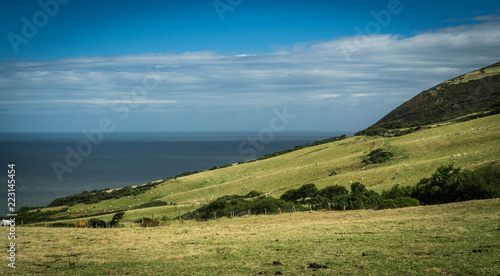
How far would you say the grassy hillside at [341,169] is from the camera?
143 feet

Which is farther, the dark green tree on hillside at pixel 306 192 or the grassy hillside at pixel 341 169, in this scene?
the grassy hillside at pixel 341 169

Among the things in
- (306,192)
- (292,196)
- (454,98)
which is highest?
(454,98)

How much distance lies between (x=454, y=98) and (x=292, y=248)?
122 meters

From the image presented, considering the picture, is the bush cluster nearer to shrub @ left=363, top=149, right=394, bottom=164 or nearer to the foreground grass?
the foreground grass

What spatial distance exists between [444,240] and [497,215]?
7.19m

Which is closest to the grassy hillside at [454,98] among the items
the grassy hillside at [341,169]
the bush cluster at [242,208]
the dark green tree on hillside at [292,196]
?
the grassy hillside at [341,169]

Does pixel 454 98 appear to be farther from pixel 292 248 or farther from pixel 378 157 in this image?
pixel 292 248

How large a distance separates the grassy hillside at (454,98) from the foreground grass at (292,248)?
271 feet

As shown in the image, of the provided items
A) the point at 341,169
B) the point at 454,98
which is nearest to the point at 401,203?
the point at 341,169

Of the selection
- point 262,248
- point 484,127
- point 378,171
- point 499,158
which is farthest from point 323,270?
point 484,127

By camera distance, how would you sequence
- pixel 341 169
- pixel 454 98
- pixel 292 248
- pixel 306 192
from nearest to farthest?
pixel 292 248
pixel 306 192
pixel 341 169
pixel 454 98

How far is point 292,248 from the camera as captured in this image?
56.9 feet

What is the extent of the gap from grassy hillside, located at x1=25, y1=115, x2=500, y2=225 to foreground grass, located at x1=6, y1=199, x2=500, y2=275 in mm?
18758

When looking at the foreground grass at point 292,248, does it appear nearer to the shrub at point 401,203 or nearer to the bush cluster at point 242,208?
the shrub at point 401,203
